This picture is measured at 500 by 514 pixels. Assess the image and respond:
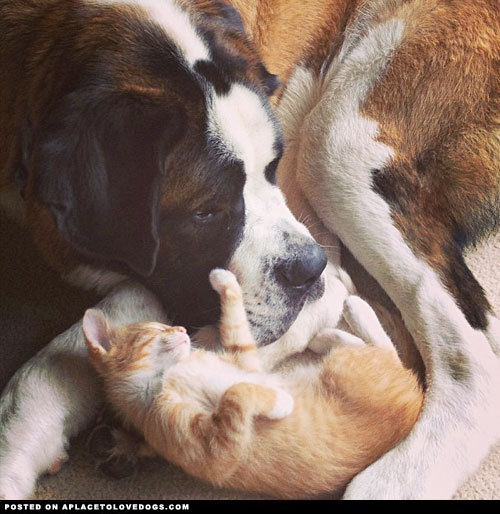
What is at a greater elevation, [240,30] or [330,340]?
[240,30]

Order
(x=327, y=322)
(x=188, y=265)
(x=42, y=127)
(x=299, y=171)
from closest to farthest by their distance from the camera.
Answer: (x=42, y=127), (x=188, y=265), (x=327, y=322), (x=299, y=171)

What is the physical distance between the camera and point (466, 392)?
4.15ft

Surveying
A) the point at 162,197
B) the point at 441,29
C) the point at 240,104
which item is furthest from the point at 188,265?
the point at 441,29

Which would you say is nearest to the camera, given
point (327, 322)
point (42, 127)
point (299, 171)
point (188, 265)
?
point (42, 127)

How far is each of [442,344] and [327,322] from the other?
0.65 ft

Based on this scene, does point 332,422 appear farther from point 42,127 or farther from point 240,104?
point 42,127

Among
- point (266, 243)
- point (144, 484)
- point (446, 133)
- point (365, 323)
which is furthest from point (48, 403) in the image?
point (446, 133)

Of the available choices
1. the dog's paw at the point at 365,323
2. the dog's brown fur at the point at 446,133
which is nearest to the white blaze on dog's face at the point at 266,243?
the dog's paw at the point at 365,323

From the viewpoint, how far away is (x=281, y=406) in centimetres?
115

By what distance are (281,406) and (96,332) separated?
0.32m

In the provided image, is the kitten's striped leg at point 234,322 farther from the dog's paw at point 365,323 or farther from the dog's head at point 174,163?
the dog's paw at point 365,323

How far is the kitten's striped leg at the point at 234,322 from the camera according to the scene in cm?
124

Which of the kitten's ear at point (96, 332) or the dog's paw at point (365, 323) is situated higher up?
the dog's paw at point (365, 323)

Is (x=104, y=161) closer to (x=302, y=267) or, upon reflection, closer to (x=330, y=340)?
(x=302, y=267)
